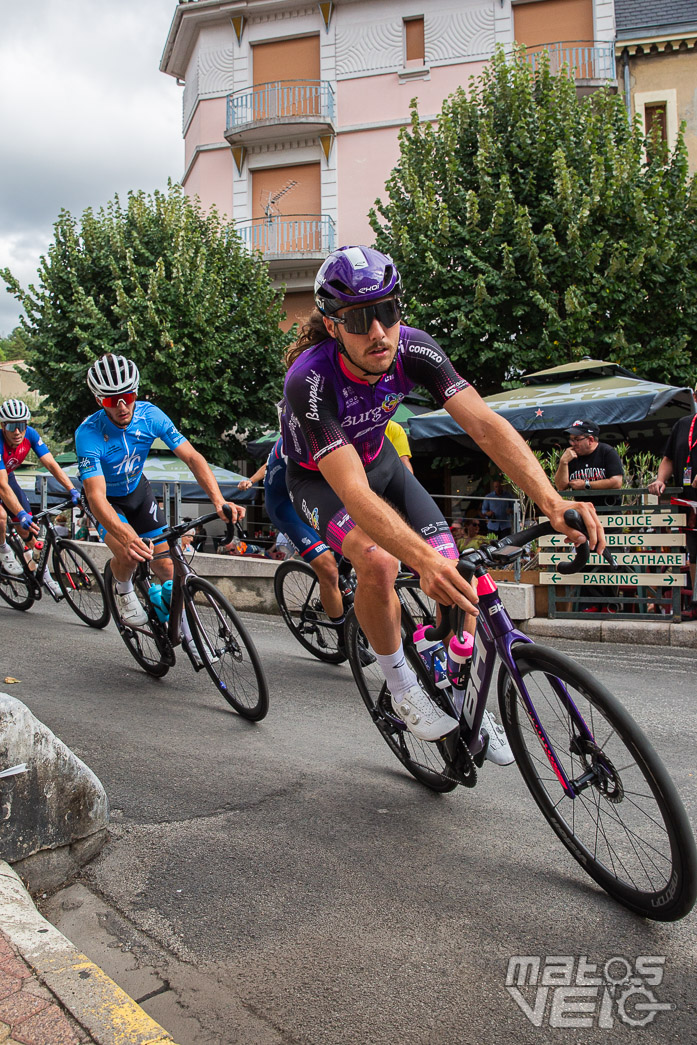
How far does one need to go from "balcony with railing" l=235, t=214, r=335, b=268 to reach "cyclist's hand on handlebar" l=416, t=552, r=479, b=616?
25.2m

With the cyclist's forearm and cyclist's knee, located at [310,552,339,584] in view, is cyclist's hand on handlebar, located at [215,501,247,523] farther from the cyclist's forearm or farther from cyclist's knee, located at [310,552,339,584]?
the cyclist's forearm

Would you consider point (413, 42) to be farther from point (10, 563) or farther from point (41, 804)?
point (41, 804)

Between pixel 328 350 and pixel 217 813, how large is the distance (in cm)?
199

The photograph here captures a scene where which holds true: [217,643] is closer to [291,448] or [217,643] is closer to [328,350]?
[291,448]

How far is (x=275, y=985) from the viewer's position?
7.49ft

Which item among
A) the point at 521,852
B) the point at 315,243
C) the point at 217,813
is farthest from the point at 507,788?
the point at 315,243

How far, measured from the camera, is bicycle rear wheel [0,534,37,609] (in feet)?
30.0

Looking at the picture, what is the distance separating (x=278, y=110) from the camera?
1060 inches

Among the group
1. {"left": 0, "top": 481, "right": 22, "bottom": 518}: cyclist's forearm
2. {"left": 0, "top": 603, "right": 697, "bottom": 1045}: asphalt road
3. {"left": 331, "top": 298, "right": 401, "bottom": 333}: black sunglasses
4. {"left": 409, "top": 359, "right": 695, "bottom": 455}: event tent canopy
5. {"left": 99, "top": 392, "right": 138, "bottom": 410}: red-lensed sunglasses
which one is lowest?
{"left": 0, "top": 603, "right": 697, "bottom": 1045}: asphalt road

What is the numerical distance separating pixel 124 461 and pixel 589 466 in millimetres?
4972

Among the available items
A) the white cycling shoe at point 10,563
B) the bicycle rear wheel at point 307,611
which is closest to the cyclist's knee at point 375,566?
the bicycle rear wheel at point 307,611

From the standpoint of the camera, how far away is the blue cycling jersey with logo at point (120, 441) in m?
5.85

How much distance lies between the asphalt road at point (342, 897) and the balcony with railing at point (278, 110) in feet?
84.3

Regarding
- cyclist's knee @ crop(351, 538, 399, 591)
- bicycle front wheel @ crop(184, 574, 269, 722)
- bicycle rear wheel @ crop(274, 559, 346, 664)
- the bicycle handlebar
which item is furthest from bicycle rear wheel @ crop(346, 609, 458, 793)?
bicycle rear wheel @ crop(274, 559, 346, 664)
